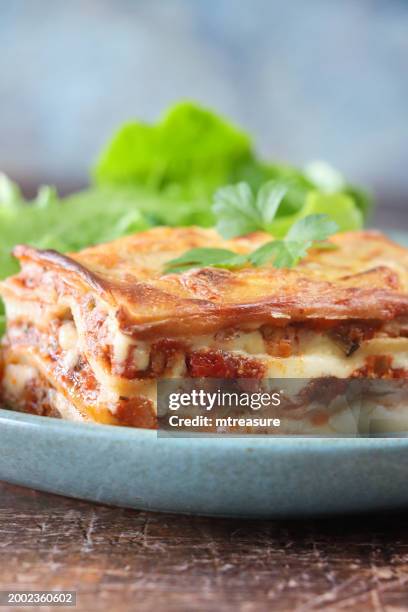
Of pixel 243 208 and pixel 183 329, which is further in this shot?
pixel 243 208

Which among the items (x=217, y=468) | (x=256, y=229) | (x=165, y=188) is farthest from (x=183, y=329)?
(x=165, y=188)

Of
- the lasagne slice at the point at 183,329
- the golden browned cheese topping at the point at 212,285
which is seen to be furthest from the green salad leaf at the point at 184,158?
the lasagne slice at the point at 183,329

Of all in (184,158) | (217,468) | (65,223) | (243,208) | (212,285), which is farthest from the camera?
(184,158)

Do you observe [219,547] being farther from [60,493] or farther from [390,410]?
[390,410]

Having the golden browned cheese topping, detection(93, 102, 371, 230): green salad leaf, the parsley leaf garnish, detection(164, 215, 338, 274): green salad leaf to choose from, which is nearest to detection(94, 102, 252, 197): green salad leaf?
detection(93, 102, 371, 230): green salad leaf

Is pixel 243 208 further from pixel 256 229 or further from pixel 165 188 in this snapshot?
pixel 165 188

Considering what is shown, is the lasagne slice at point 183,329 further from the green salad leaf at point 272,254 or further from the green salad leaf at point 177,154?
the green salad leaf at point 177,154
